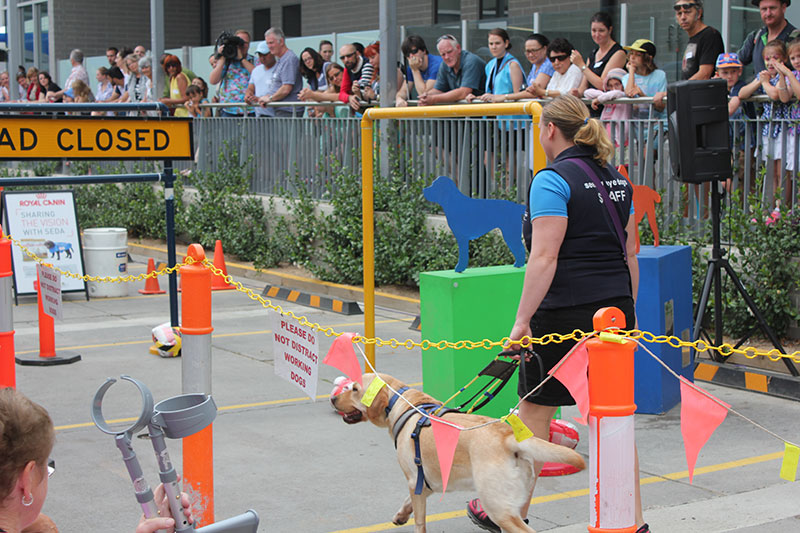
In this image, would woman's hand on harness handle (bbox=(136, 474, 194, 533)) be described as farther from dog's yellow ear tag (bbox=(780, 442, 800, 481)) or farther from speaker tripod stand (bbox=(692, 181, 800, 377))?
speaker tripod stand (bbox=(692, 181, 800, 377))

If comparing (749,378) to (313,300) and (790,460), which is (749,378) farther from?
(313,300)

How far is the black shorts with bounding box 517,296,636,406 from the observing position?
15.1 ft

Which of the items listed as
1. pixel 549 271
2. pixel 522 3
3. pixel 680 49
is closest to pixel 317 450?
pixel 549 271

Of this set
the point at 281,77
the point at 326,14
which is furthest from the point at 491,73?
the point at 326,14

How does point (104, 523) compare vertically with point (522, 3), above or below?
below

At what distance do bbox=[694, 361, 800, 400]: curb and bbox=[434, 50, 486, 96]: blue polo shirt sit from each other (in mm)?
5198

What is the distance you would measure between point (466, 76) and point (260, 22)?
50.1ft

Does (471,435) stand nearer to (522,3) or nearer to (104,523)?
(104,523)

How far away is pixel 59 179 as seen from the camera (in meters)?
8.56

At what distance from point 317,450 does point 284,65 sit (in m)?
9.64

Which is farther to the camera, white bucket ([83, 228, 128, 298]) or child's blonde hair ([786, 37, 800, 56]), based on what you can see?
white bucket ([83, 228, 128, 298])

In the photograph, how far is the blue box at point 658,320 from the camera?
6.98m

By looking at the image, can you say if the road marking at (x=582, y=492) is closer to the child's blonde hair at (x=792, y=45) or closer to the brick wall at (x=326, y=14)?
the child's blonde hair at (x=792, y=45)

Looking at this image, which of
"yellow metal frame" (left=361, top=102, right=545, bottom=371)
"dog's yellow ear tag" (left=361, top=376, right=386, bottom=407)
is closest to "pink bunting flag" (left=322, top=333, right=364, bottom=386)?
"dog's yellow ear tag" (left=361, top=376, right=386, bottom=407)
